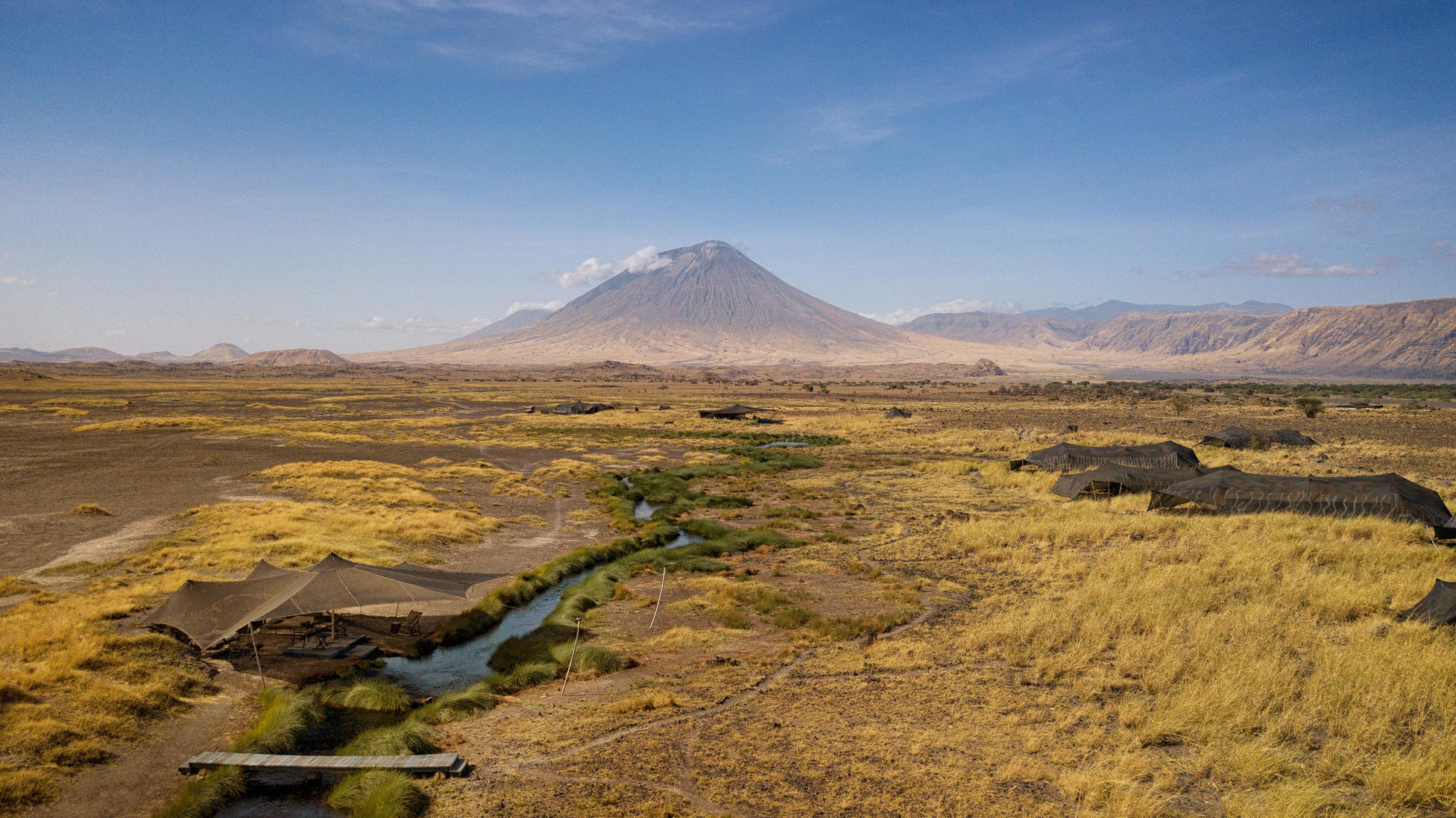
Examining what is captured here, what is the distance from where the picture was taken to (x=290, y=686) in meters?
13.5

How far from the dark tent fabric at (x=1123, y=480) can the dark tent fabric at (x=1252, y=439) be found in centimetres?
1921

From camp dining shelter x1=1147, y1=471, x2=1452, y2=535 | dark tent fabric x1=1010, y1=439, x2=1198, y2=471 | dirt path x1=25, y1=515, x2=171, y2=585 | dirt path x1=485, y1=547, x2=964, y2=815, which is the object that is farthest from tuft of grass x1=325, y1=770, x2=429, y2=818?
dark tent fabric x1=1010, y1=439, x2=1198, y2=471

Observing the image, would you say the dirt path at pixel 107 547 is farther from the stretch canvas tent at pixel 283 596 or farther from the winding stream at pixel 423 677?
the winding stream at pixel 423 677

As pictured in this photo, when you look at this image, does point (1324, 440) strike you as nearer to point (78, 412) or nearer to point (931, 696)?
point (931, 696)

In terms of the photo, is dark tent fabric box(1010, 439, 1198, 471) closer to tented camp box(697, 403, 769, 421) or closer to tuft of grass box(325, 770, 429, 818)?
tuft of grass box(325, 770, 429, 818)

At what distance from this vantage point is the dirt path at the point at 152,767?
31.7ft

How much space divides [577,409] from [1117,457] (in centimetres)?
5853

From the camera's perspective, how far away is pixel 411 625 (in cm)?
1698

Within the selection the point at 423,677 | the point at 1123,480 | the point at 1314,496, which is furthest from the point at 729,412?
the point at 423,677

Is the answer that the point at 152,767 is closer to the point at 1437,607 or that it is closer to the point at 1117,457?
the point at 1437,607

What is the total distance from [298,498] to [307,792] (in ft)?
79.8

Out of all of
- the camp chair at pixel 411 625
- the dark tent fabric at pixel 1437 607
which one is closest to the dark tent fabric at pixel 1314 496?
the dark tent fabric at pixel 1437 607

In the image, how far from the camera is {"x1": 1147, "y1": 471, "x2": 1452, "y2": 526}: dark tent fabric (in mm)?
24000

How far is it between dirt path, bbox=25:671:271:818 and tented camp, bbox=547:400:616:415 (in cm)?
6808
